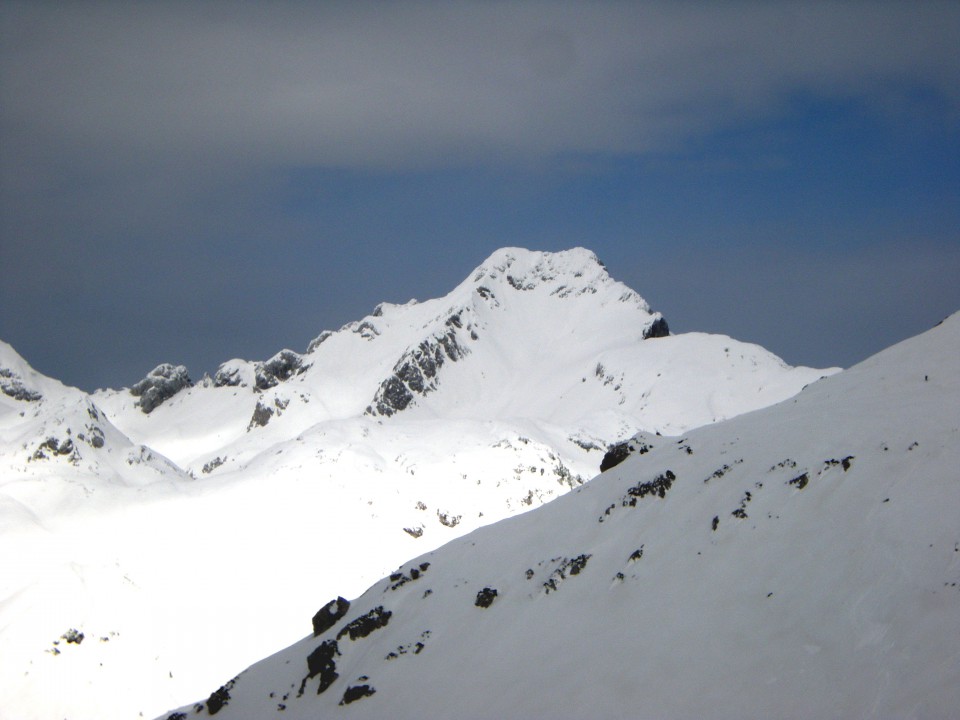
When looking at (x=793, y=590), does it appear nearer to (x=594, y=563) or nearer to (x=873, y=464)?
(x=873, y=464)

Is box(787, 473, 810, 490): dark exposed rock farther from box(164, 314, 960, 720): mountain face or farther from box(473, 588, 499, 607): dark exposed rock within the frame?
box(473, 588, 499, 607): dark exposed rock

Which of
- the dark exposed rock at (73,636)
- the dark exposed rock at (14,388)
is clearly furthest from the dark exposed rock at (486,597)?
the dark exposed rock at (14,388)

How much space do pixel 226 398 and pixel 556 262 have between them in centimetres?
5563

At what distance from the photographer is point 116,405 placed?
130 m

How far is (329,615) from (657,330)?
310 ft

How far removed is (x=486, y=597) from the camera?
750 inches

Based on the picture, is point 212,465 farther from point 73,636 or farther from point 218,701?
point 218,701

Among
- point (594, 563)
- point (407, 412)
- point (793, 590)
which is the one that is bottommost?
point (793, 590)

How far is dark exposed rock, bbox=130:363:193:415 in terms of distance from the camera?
12782 centimetres

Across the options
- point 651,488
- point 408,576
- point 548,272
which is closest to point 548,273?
point 548,272

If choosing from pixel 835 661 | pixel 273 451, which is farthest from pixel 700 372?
pixel 835 661

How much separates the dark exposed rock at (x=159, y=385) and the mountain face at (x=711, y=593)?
11422cm

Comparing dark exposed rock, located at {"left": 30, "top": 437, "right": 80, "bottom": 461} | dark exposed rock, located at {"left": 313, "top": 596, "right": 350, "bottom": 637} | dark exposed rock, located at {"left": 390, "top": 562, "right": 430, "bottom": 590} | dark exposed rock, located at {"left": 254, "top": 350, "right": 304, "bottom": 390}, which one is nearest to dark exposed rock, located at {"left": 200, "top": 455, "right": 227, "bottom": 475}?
dark exposed rock, located at {"left": 30, "top": 437, "right": 80, "bottom": 461}

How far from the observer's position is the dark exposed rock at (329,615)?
2266cm
